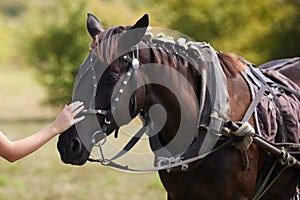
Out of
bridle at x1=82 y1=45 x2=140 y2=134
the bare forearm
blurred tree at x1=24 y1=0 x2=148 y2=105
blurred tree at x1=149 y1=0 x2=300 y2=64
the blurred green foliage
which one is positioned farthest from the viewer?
blurred tree at x1=24 y1=0 x2=148 y2=105

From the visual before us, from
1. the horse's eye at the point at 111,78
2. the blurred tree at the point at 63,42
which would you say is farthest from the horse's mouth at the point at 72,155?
the blurred tree at the point at 63,42

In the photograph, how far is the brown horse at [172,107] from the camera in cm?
361

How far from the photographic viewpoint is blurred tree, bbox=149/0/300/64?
1823 centimetres

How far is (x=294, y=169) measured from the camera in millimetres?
4480

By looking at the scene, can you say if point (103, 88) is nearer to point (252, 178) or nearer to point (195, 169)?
point (195, 169)

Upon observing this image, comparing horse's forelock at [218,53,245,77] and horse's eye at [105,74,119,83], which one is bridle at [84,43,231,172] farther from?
horse's forelock at [218,53,245,77]

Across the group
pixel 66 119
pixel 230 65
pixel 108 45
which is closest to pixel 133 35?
pixel 108 45

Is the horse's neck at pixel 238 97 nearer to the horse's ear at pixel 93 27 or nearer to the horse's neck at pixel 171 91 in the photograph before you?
the horse's neck at pixel 171 91

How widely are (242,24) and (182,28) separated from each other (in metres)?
1.64

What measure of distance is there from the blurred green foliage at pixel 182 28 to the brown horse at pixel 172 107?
559 inches

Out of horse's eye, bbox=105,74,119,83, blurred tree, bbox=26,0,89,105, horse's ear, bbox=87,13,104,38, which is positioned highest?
horse's ear, bbox=87,13,104,38

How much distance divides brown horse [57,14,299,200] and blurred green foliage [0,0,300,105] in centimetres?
1421

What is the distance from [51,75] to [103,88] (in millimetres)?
16110

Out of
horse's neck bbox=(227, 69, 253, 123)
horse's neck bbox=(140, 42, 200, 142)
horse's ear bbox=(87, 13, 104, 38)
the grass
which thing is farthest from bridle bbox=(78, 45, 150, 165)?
the grass
